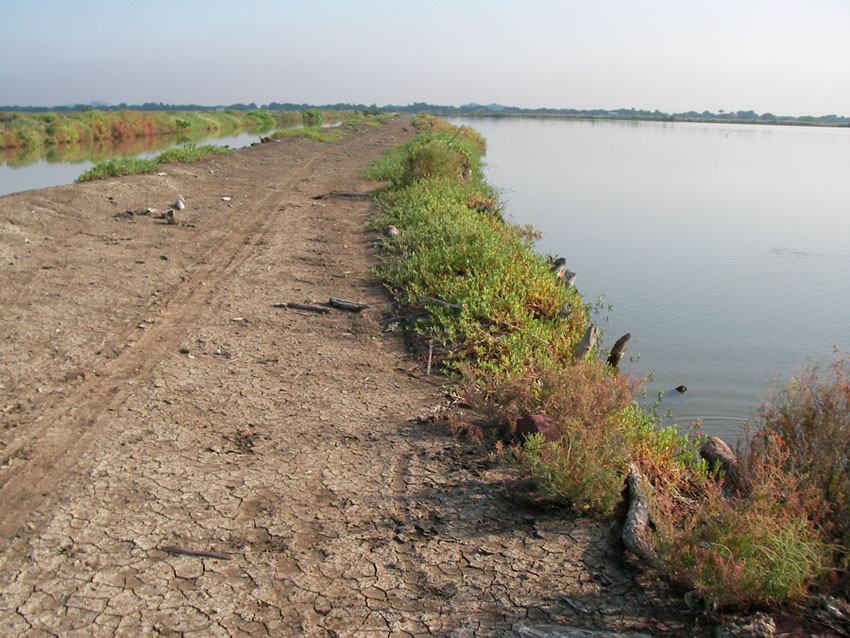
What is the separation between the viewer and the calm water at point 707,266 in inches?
297

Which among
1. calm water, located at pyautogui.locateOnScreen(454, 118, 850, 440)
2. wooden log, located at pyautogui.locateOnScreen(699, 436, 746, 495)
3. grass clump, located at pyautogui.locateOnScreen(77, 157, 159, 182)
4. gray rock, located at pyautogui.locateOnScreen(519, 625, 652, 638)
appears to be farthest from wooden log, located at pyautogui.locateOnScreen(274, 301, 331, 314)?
grass clump, located at pyautogui.locateOnScreen(77, 157, 159, 182)

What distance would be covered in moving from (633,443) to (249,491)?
2273 mm

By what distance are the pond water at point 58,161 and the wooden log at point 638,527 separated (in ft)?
57.8

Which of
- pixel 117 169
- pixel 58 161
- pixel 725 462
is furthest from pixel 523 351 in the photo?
pixel 58 161

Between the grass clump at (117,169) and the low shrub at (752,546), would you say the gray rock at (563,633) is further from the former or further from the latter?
the grass clump at (117,169)

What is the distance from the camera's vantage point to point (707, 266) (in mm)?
12109

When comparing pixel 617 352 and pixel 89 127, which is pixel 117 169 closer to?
pixel 617 352

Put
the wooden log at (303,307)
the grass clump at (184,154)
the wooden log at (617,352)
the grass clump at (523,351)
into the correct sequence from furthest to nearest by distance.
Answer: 1. the grass clump at (184,154)
2. the wooden log at (303,307)
3. the wooden log at (617,352)
4. the grass clump at (523,351)

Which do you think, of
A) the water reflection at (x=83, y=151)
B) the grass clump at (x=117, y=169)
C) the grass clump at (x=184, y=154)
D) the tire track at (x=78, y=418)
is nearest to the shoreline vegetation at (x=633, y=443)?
the tire track at (x=78, y=418)

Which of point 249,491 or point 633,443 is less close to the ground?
point 633,443

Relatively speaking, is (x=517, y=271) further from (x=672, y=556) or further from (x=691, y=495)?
(x=672, y=556)

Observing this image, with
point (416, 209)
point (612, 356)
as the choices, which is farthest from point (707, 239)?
point (612, 356)

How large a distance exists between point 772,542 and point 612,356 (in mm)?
3415

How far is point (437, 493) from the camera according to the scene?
12.5 feet
